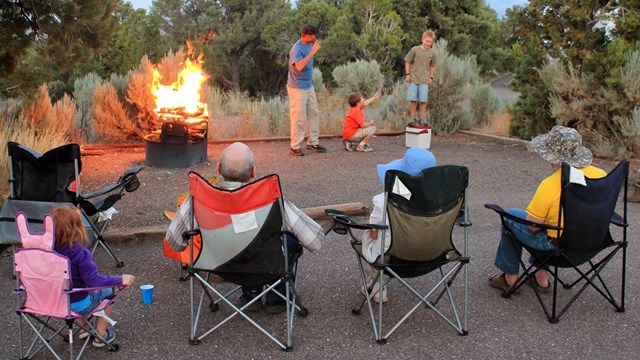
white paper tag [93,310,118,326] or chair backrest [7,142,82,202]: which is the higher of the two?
chair backrest [7,142,82,202]

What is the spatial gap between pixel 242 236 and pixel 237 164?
457 millimetres

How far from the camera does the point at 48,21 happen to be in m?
6.61

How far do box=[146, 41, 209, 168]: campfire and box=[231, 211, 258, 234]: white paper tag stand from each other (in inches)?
177

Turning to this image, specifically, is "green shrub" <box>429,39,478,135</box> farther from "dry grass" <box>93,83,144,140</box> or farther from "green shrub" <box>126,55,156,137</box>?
"dry grass" <box>93,83,144,140</box>

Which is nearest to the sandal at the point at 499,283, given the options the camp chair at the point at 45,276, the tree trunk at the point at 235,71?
the camp chair at the point at 45,276

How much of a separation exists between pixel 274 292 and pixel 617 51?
7.61m

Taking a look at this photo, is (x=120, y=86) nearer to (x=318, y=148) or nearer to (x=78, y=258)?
(x=318, y=148)

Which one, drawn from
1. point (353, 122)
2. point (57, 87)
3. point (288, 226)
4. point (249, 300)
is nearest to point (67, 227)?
point (288, 226)

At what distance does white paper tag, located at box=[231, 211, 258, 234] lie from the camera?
3.55 m

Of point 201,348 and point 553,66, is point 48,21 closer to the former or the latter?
point 201,348

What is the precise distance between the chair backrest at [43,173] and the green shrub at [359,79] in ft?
33.4

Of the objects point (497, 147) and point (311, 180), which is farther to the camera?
point (497, 147)

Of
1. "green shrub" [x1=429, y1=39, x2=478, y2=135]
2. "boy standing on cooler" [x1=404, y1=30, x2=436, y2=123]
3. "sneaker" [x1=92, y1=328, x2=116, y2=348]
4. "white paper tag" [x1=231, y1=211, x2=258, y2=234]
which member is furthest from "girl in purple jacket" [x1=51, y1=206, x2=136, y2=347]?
"green shrub" [x1=429, y1=39, x2=478, y2=135]

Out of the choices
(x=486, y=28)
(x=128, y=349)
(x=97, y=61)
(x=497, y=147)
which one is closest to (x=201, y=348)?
(x=128, y=349)
